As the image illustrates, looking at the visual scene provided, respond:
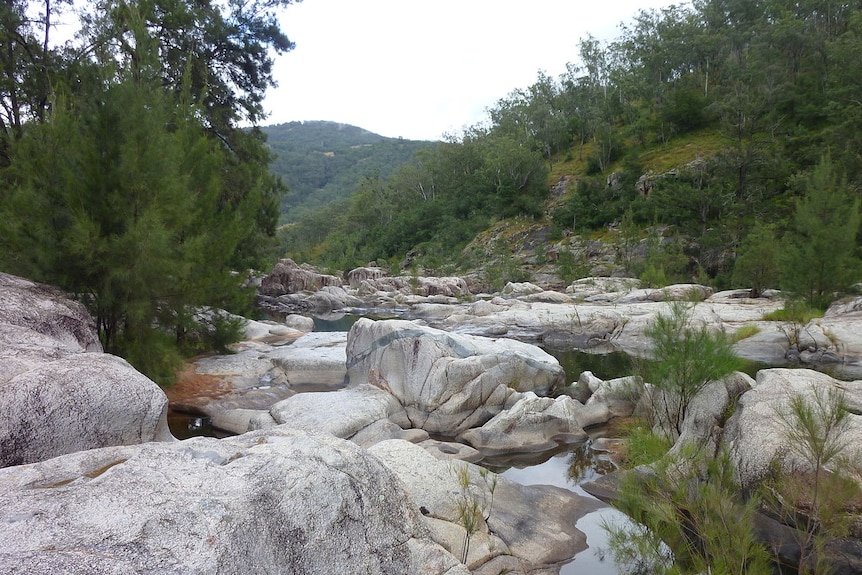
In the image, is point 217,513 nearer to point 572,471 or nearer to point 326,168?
point 572,471

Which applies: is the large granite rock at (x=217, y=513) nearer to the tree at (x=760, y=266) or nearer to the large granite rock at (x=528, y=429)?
the large granite rock at (x=528, y=429)

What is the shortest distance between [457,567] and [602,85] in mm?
84254

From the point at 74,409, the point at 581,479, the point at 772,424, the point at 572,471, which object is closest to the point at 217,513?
the point at 74,409

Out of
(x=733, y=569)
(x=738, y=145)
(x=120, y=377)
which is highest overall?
(x=738, y=145)

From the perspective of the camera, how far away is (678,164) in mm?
52406

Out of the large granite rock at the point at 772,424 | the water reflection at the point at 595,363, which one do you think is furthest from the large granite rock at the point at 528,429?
the water reflection at the point at 595,363

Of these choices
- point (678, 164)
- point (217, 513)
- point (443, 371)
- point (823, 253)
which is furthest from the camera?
point (678, 164)

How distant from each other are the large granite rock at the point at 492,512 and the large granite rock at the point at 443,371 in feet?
11.9

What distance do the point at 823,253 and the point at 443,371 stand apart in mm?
17749

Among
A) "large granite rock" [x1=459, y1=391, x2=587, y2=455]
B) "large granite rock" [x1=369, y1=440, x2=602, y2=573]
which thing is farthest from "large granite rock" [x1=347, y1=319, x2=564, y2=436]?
"large granite rock" [x1=369, y1=440, x2=602, y2=573]

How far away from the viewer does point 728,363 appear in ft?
27.3

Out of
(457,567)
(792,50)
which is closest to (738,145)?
(792,50)

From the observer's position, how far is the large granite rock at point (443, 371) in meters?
11.1

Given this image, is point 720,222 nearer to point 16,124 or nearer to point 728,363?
point 728,363
